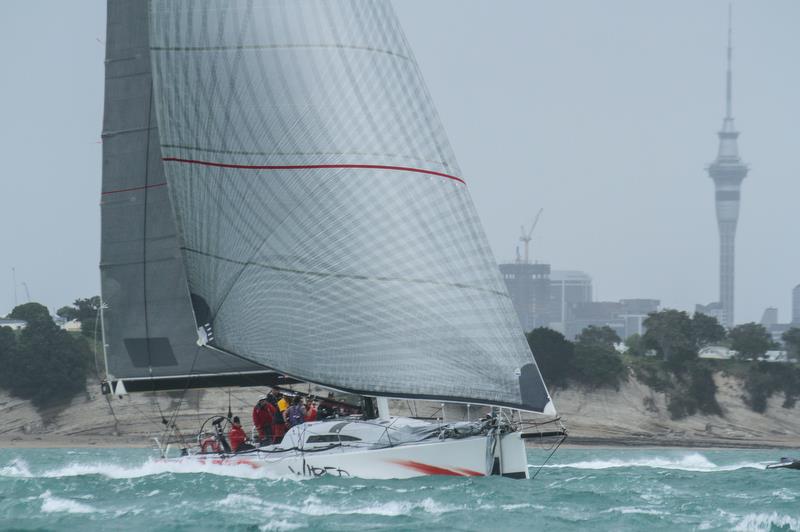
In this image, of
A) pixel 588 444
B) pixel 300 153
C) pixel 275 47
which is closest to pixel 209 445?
pixel 300 153

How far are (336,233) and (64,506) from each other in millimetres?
7857

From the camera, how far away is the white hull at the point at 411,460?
30.0m

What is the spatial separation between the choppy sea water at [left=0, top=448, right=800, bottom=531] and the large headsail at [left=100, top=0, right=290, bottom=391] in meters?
2.64

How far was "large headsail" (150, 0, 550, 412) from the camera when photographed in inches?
1196

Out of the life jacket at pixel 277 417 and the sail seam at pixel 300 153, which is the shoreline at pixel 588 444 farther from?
the sail seam at pixel 300 153

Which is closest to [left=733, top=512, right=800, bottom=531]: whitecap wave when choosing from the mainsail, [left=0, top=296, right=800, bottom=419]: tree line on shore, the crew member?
the mainsail

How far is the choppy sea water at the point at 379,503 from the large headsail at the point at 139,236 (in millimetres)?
2644

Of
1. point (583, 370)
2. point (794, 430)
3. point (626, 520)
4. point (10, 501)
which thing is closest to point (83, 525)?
point (10, 501)

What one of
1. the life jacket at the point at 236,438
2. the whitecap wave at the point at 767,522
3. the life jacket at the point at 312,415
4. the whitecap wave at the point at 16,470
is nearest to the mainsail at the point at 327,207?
the life jacket at the point at 312,415

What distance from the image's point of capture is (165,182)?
36.2 m

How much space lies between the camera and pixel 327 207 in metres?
30.9

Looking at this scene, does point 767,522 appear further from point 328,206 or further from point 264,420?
point 264,420

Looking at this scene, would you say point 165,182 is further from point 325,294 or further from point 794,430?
point 794,430

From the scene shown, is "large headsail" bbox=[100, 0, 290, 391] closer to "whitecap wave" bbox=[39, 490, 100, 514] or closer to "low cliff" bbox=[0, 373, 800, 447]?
"whitecap wave" bbox=[39, 490, 100, 514]
